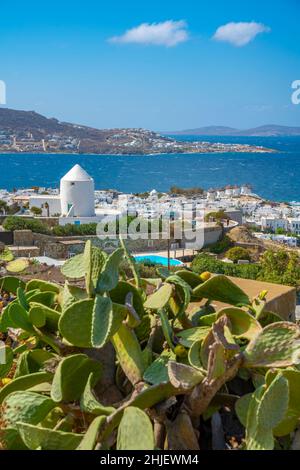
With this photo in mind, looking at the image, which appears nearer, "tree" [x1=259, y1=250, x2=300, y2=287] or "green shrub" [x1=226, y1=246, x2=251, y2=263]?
"tree" [x1=259, y1=250, x2=300, y2=287]

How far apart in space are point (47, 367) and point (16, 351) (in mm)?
203

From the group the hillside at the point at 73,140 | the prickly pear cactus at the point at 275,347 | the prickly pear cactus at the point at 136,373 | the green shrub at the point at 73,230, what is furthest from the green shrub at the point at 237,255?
the hillside at the point at 73,140

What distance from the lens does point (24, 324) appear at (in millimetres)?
1564

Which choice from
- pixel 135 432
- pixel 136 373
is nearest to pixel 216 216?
pixel 136 373

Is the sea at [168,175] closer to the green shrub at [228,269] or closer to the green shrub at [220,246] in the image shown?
the green shrub at [220,246]

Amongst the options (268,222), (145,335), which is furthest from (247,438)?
(268,222)

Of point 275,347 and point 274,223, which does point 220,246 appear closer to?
point 274,223

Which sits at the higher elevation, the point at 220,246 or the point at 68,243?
the point at 68,243

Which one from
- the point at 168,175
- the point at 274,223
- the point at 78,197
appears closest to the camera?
the point at 78,197

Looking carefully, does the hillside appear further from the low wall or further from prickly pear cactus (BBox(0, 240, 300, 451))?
prickly pear cactus (BBox(0, 240, 300, 451))

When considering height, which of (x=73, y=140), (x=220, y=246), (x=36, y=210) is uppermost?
(x=73, y=140)

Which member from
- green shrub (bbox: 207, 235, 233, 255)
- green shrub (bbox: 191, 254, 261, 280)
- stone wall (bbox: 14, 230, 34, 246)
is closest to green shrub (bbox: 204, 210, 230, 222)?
green shrub (bbox: 207, 235, 233, 255)

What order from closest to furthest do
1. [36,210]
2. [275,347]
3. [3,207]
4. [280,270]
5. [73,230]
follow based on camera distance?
[275,347] → [280,270] → [73,230] → [36,210] → [3,207]

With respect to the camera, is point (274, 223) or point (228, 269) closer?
point (228, 269)
